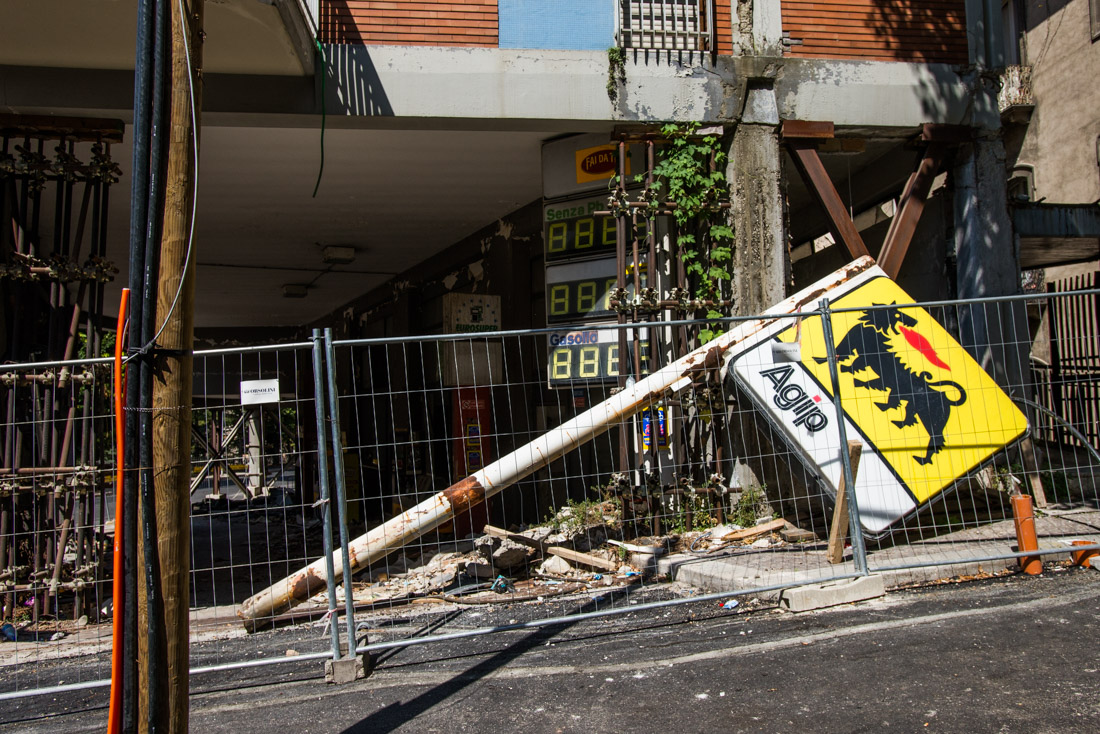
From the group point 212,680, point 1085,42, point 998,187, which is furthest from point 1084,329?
point 212,680

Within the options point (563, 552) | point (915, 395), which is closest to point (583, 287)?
point (563, 552)

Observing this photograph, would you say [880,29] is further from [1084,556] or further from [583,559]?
[583,559]

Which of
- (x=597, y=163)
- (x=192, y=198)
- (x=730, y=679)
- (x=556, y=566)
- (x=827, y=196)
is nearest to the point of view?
(x=192, y=198)

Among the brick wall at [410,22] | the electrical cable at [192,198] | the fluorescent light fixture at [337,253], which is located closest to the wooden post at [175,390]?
the electrical cable at [192,198]

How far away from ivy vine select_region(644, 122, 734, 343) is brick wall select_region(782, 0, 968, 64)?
1483 millimetres

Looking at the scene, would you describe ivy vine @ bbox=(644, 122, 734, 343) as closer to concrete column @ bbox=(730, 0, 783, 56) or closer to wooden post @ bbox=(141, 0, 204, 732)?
concrete column @ bbox=(730, 0, 783, 56)

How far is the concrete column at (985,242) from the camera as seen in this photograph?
8.49 metres

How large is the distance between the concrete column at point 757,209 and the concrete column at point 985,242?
2144 millimetres

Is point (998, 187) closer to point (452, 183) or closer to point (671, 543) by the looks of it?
point (671, 543)

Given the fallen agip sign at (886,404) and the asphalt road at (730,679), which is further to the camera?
the fallen agip sign at (886,404)

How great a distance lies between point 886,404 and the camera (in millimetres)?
6309

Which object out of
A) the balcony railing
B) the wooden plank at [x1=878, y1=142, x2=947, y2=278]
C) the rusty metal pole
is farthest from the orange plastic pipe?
the wooden plank at [x1=878, y1=142, x2=947, y2=278]

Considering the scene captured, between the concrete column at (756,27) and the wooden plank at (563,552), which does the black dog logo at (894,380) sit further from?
the concrete column at (756,27)

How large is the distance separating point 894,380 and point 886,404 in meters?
0.23
